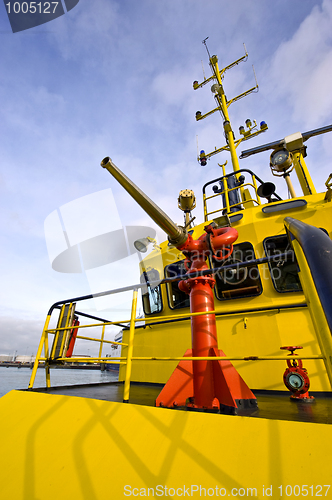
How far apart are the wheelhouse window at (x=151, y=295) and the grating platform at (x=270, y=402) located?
1564 millimetres

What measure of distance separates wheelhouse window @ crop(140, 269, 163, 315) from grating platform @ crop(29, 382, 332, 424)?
5.13 feet

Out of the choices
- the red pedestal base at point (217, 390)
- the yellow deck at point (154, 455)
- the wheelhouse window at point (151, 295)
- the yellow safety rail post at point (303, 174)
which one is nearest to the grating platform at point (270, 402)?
the red pedestal base at point (217, 390)

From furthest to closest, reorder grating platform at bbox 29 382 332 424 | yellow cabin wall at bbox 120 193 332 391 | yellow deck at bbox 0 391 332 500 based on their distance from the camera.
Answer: yellow cabin wall at bbox 120 193 332 391 → grating platform at bbox 29 382 332 424 → yellow deck at bbox 0 391 332 500

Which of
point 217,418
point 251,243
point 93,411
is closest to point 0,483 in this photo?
point 93,411

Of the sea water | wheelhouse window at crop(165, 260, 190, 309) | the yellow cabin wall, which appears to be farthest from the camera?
the sea water

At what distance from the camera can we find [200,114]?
1088cm

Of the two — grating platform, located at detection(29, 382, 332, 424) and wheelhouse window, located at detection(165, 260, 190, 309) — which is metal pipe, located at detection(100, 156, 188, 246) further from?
wheelhouse window, located at detection(165, 260, 190, 309)

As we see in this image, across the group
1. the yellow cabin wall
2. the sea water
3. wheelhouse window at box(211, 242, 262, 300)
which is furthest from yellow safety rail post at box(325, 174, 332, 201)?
the sea water

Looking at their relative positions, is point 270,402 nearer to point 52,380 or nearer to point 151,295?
point 151,295

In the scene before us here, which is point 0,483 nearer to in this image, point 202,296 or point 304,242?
point 202,296

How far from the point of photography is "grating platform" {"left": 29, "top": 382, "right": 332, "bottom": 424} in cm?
205

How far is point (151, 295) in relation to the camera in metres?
5.82

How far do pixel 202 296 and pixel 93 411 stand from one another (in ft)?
4.87

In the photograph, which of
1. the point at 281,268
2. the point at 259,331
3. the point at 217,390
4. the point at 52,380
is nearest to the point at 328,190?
the point at 281,268
